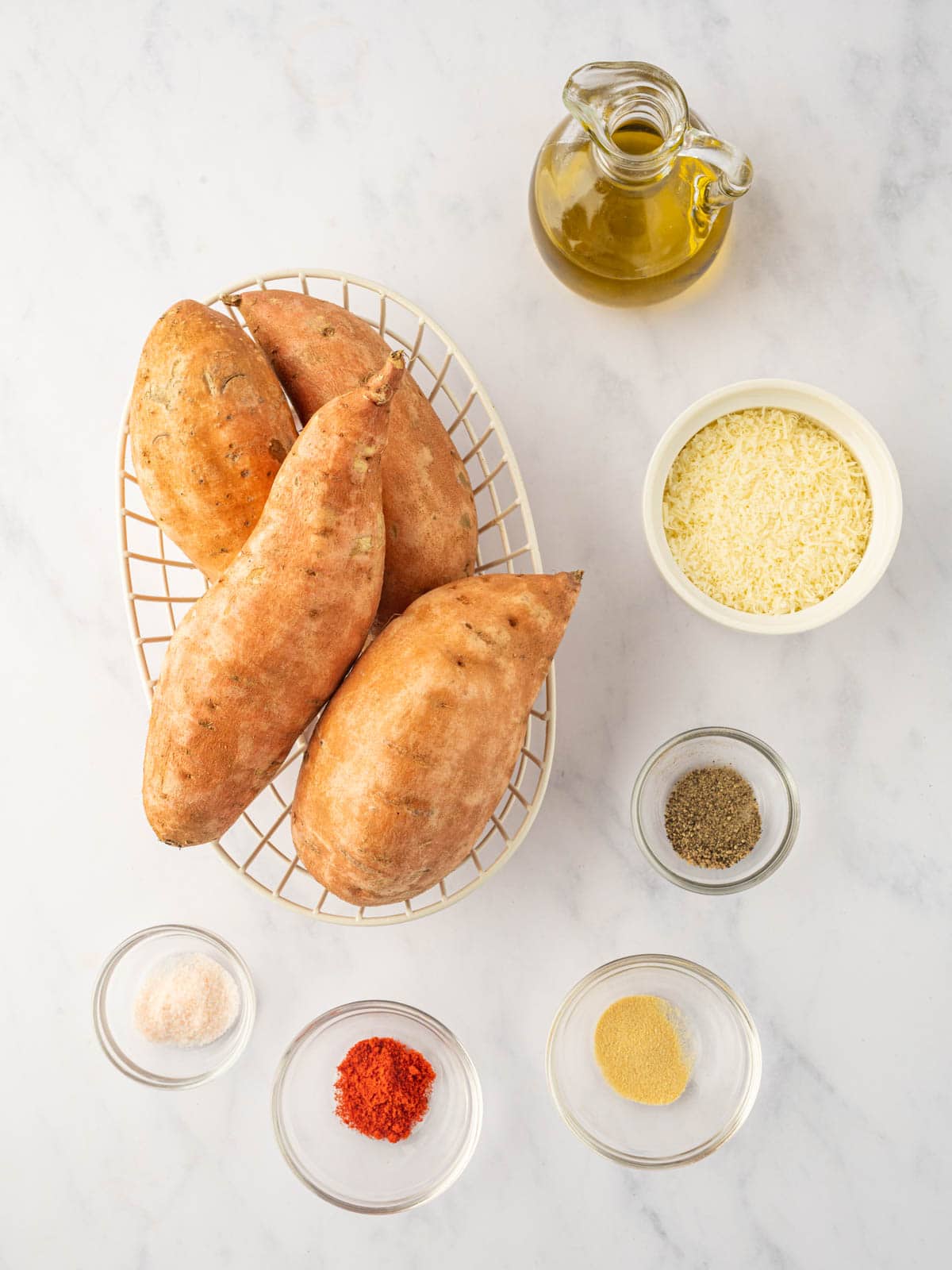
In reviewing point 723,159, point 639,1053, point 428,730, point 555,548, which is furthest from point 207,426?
point 639,1053

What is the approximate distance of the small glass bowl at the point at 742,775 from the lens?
123cm

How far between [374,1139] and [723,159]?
1253 millimetres

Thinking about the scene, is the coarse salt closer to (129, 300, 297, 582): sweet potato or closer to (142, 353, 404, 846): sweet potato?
(142, 353, 404, 846): sweet potato

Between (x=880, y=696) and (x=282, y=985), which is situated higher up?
(x=880, y=696)

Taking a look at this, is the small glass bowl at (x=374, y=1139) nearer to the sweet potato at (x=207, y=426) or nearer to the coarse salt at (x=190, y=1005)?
the coarse salt at (x=190, y=1005)

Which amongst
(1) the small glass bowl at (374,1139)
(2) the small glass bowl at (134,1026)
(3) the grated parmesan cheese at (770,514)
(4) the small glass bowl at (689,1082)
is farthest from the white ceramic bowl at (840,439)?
(2) the small glass bowl at (134,1026)

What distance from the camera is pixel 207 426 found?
3.22 feet

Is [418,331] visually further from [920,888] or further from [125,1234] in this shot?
[125,1234]

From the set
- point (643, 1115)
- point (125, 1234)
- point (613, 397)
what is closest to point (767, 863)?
point (643, 1115)

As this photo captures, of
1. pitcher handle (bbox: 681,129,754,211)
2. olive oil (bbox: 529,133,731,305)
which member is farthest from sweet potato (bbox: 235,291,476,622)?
pitcher handle (bbox: 681,129,754,211)

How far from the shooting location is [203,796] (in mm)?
999

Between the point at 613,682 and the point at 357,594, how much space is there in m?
0.44

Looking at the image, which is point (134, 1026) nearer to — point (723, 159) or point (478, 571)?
Result: point (478, 571)

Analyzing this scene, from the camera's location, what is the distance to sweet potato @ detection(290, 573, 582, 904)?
0.95 metres
